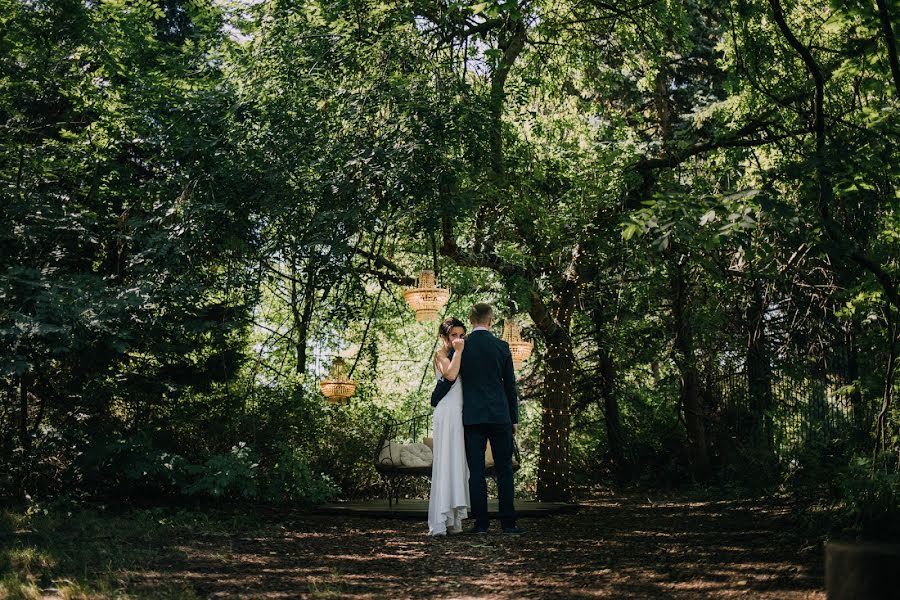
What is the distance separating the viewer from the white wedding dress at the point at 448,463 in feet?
24.7

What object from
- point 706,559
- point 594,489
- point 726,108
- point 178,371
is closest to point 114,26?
point 178,371

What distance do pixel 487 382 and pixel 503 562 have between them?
1809 millimetres

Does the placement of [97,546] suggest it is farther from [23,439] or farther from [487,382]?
[23,439]

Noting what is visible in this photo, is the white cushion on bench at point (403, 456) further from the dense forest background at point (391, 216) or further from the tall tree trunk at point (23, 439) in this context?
the tall tree trunk at point (23, 439)

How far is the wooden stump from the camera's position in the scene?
3852 millimetres

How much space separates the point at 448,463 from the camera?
24.8 feet

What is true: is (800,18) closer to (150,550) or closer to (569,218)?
(569,218)

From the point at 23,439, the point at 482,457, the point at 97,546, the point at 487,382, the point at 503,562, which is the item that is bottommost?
the point at 503,562

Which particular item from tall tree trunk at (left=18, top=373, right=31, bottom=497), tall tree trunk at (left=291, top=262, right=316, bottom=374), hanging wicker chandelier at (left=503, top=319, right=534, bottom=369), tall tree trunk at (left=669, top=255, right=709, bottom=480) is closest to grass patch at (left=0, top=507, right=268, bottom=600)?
tall tree trunk at (left=18, top=373, right=31, bottom=497)

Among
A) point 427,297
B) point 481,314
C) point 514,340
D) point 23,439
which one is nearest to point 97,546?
point 481,314

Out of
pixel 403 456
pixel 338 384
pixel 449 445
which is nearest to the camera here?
pixel 449 445

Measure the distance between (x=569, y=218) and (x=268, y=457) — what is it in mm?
4824

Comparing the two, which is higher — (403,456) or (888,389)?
→ (888,389)

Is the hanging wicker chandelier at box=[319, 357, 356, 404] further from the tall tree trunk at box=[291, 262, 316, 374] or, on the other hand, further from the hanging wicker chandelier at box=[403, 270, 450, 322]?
the hanging wicker chandelier at box=[403, 270, 450, 322]
